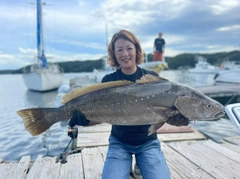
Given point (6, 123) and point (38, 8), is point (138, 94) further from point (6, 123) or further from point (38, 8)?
point (38, 8)

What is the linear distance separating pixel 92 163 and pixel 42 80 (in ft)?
85.5

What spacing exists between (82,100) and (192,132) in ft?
15.9

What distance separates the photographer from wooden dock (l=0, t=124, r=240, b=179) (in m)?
4.25

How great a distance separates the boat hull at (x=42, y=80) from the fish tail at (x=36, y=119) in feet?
85.9

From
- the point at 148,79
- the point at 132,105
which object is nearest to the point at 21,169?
the point at 132,105

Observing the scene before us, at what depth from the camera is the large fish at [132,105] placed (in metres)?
3.22

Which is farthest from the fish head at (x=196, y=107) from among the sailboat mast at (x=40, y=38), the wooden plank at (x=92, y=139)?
the sailboat mast at (x=40, y=38)

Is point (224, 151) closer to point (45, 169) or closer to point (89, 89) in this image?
point (89, 89)

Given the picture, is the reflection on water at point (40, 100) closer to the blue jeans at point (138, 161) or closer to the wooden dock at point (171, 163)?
the wooden dock at point (171, 163)

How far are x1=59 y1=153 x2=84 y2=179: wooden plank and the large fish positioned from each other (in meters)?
1.40

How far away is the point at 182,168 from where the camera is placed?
4.48 meters

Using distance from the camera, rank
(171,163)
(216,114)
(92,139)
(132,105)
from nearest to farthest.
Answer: (216,114) < (132,105) < (171,163) < (92,139)

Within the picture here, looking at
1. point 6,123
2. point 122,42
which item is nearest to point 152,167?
point 122,42

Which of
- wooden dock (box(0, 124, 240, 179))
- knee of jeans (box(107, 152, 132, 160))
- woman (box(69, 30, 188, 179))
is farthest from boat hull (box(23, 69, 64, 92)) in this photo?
knee of jeans (box(107, 152, 132, 160))
